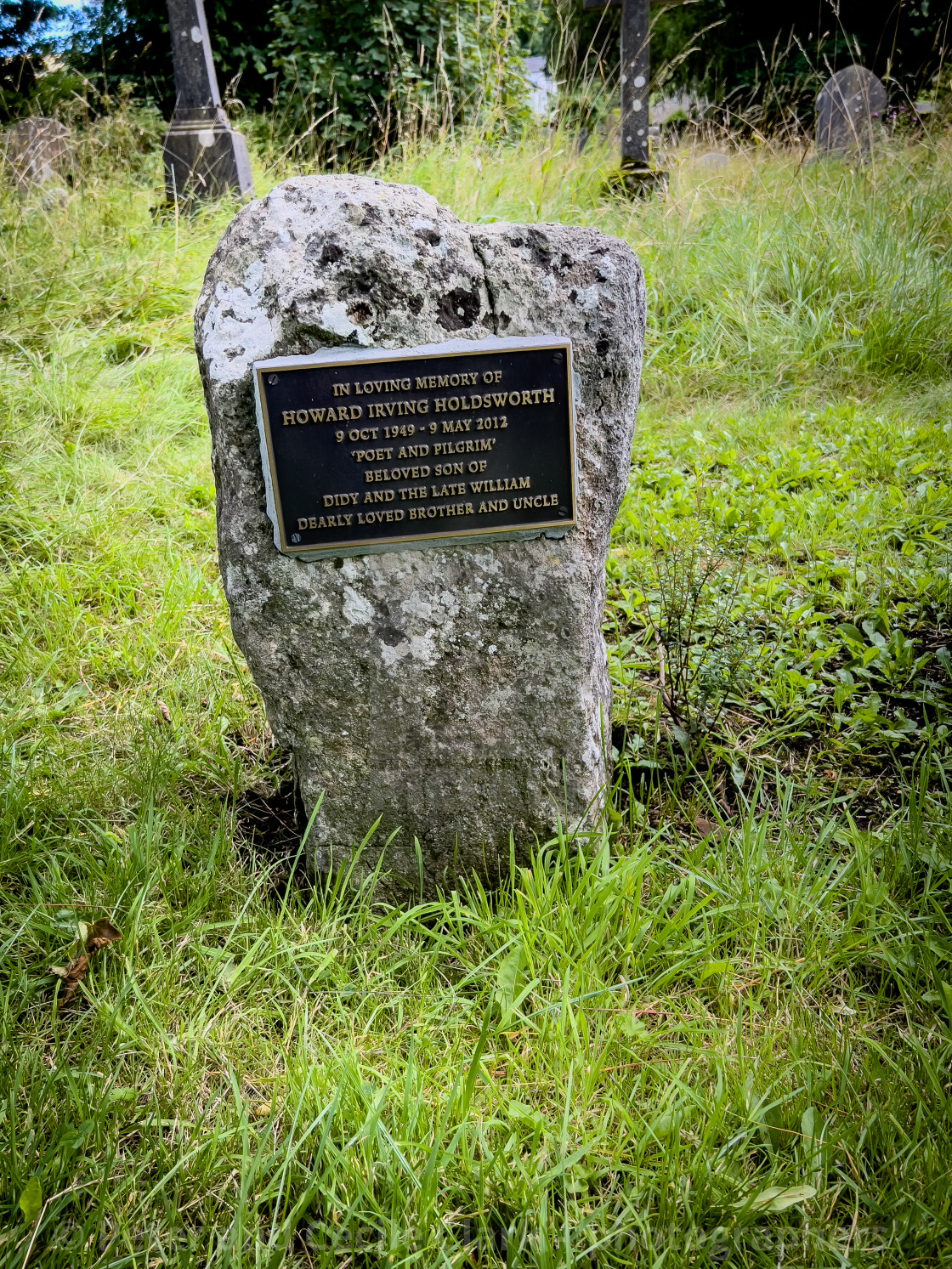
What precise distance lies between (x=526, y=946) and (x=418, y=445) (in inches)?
41.2

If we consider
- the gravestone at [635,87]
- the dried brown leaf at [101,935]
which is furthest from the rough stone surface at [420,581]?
the gravestone at [635,87]

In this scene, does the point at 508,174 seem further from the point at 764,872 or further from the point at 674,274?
the point at 764,872

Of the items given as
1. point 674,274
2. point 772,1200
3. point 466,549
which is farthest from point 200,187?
point 772,1200

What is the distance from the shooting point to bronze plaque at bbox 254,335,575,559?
69.3 inches

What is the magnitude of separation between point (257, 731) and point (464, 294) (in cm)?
138

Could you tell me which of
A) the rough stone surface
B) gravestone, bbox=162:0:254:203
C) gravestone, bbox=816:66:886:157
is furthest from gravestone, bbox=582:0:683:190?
the rough stone surface

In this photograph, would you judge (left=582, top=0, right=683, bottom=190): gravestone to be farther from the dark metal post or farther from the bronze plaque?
the bronze plaque

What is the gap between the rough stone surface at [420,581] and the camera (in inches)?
69.1

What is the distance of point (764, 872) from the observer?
6.44ft

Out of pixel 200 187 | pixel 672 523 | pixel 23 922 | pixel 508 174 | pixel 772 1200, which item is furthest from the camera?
pixel 200 187

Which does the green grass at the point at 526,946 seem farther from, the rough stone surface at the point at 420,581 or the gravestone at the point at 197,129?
the gravestone at the point at 197,129

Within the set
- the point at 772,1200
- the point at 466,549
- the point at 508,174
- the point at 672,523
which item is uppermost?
the point at 508,174

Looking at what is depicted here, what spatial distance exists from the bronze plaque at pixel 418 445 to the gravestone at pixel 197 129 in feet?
17.4

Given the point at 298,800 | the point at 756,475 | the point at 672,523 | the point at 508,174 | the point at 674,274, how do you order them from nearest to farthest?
1. the point at 298,800
2. the point at 672,523
3. the point at 756,475
4. the point at 674,274
5. the point at 508,174
